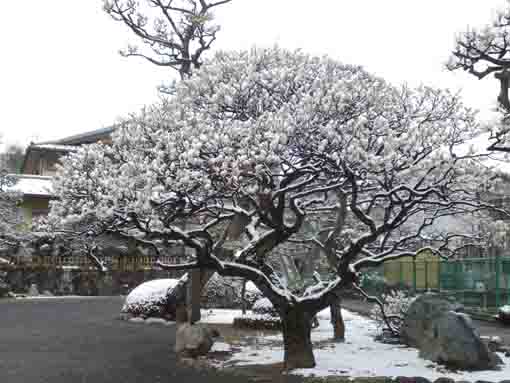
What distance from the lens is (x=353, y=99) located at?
27.4 ft

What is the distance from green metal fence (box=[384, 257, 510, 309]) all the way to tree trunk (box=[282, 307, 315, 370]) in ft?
33.6

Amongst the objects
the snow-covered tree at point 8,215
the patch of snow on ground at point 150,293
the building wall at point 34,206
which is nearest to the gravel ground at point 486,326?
the patch of snow on ground at point 150,293

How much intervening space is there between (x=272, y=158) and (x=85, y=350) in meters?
5.89

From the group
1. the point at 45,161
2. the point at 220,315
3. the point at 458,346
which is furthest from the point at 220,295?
the point at 45,161

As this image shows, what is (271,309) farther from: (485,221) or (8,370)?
(8,370)

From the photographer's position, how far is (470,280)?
1870 centimetres

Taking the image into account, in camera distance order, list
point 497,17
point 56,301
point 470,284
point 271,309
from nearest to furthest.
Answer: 1. point 497,17
2. point 271,309
3. point 470,284
4. point 56,301

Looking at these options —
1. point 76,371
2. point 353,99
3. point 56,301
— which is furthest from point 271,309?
point 56,301

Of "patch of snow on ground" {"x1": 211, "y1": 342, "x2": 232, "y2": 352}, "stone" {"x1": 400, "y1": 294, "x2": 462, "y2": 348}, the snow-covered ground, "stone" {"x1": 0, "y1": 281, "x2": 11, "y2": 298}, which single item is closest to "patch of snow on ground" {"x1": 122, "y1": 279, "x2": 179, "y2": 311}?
the snow-covered ground

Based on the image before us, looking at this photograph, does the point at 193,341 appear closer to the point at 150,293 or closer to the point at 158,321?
the point at 158,321

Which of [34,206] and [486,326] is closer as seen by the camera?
[486,326]

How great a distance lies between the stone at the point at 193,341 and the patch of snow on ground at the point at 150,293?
17.9 ft

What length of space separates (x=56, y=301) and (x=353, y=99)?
17267 millimetres

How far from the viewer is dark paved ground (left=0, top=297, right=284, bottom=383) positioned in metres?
8.65
